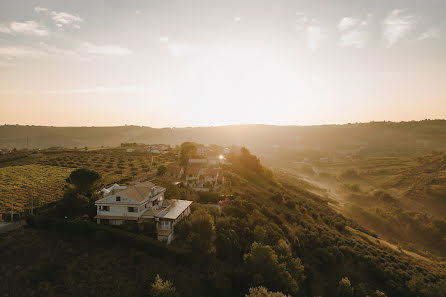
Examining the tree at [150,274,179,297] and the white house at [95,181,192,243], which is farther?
the white house at [95,181,192,243]

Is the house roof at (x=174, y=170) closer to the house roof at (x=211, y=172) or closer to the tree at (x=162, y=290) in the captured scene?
the house roof at (x=211, y=172)

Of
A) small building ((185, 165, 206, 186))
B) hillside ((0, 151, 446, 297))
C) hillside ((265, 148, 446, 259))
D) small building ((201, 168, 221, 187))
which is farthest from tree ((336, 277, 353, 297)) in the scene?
hillside ((265, 148, 446, 259))

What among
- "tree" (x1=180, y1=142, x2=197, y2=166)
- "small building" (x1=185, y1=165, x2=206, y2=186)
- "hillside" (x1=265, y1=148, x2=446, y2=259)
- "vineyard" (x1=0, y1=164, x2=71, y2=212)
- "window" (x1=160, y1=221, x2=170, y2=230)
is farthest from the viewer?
"tree" (x1=180, y1=142, x2=197, y2=166)

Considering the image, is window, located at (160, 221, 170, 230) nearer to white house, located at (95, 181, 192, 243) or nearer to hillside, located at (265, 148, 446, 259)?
white house, located at (95, 181, 192, 243)

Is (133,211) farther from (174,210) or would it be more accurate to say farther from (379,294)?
(379,294)

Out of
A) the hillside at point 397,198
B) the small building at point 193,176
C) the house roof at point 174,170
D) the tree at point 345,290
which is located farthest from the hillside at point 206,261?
the hillside at point 397,198

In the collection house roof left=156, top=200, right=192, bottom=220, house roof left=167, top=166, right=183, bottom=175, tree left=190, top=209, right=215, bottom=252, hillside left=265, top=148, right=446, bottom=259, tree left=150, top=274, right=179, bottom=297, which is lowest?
hillside left=265, top=148, right=446, bottom=259

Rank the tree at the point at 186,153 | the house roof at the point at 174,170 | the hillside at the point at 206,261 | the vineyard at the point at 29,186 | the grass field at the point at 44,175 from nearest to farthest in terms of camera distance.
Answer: the hillside at the point at 206,261 < the vineyard at the point at 29,186 < the grass field at the point at 44,175 < the house roof at the point at 174,170 < the tree at the point at 186,153
